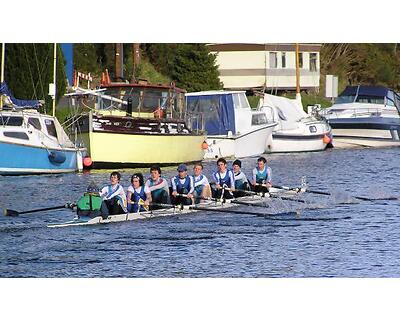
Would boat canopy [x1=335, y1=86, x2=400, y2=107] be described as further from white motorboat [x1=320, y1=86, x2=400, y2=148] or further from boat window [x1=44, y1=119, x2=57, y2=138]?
boat window [x1=44, y1=119, x2=57, y2=138]

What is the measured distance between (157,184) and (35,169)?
234 cm

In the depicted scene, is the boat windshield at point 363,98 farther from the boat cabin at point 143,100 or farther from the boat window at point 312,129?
the boat cabin at point 143,100

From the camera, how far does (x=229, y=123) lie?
18984 mm

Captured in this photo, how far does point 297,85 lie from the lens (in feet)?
59.3

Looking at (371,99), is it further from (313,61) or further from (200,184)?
(200,184)

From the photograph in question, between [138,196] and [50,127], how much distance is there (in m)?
2.11

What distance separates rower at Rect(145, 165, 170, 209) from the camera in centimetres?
1819

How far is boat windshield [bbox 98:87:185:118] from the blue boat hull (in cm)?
79

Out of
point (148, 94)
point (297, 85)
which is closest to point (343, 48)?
point (297, 85)

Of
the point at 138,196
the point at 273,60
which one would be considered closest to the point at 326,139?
the point at 138,196

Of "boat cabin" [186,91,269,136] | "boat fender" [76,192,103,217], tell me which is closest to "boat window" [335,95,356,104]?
"boat cabin" [186,91,269,136]

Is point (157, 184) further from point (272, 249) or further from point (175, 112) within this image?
point (272, 249)

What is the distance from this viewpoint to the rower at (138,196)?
59.6ft

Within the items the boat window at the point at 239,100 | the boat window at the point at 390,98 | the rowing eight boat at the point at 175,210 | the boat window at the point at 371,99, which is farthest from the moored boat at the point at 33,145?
the boat window at the point at 390,98
